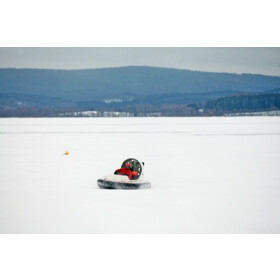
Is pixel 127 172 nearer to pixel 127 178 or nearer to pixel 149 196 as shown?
pixel 127 178

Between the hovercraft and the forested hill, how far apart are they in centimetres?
2780

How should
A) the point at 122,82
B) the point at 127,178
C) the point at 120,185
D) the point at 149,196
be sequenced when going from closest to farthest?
1. the point at 149,196
2. the point at 120,185
3. the point at 127,178
4. the point at 122,82

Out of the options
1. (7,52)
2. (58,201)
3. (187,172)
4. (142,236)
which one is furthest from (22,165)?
(7,52)

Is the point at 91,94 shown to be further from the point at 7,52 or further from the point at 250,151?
the point at 250,151

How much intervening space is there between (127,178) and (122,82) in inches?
1955

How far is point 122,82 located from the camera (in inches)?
2352

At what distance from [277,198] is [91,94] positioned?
5080cm

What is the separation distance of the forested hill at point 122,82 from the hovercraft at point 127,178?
27802 millimetres

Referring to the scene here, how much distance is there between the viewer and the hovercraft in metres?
10.5

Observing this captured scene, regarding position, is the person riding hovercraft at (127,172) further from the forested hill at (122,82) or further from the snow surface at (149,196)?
the forested hill at (122,82)

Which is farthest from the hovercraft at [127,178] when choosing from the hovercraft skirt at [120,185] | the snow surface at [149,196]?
the snow surface at [149,196]

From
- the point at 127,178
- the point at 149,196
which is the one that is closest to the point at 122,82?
the point at 127,178

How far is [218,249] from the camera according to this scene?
653 cm

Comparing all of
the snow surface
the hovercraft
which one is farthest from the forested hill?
the hovercraft
